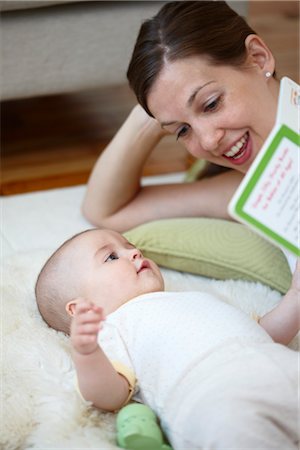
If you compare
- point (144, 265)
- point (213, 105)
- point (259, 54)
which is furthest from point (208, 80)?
point (144, 265)

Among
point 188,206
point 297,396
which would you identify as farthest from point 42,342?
point 188,206

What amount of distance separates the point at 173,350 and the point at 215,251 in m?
0.57

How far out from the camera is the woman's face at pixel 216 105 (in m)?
1.53

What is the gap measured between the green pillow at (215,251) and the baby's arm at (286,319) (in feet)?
0.93

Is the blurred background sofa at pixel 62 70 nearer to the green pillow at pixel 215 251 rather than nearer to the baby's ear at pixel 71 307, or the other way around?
the green pillow at pixel 215 251

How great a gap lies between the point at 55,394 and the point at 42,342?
143 millimetres

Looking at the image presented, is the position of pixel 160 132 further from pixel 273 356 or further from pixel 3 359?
pixel 273 356

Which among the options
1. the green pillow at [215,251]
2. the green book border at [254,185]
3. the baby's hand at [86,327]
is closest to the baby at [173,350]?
the baby's hand at [86,327]

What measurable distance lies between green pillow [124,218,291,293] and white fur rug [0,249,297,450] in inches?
1.1

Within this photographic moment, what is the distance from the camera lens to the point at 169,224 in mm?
1911

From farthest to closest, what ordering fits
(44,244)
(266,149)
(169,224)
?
(44,244) < (169,224) < (266,149)

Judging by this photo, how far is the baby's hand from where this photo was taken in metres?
1.18

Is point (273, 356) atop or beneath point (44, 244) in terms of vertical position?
atop

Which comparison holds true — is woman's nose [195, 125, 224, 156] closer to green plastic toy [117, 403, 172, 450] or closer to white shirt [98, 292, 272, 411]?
white shirt [98, 292, 272, 411]
